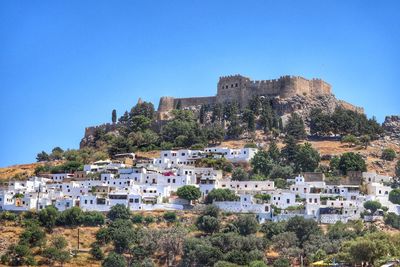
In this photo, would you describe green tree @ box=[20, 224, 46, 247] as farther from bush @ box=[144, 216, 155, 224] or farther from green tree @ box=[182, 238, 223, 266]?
green tree @ box=[182, 238, 223, 266]

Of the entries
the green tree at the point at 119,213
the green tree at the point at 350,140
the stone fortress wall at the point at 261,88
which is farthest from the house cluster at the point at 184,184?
the stone fortress wall at the point at 261,88

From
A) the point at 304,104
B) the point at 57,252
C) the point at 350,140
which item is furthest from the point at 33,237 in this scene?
the point at 304,104

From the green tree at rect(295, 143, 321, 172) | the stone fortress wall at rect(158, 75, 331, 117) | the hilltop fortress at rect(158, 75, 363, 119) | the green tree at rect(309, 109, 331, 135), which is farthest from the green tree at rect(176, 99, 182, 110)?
the green tree at rect(295, 143, 321, 172)

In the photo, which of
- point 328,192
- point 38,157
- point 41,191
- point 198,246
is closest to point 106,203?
point 41,191

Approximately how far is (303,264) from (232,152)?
68.2ft

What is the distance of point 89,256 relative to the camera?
181ft

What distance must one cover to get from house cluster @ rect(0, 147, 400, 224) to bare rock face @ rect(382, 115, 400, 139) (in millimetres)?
14087

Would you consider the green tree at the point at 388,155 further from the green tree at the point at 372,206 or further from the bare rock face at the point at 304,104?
the green tree at the point at 372,206

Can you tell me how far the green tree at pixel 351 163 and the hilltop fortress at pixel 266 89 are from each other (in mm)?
15754

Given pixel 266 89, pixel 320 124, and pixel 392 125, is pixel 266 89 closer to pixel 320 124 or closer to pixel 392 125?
pixel 320 124

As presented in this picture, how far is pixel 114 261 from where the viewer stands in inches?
2085

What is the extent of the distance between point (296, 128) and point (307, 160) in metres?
9.24

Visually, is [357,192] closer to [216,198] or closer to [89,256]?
[216,198]

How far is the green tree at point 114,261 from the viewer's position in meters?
52.8
